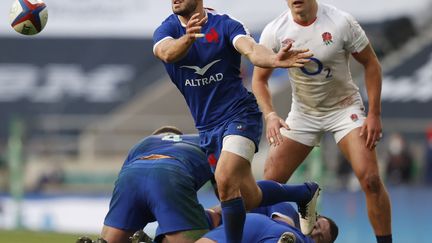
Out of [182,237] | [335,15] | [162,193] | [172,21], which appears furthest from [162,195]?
[335,15]

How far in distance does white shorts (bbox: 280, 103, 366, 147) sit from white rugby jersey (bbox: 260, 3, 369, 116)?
0.24 ft

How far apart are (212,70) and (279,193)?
3.73ft

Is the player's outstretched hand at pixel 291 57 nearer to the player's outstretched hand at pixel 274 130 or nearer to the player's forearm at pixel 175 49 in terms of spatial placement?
the player's forearm at pixel 175 49

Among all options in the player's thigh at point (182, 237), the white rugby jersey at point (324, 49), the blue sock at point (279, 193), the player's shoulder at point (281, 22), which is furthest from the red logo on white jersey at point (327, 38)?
the player's thigh at point (182, 237)

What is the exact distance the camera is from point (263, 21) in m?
28.3

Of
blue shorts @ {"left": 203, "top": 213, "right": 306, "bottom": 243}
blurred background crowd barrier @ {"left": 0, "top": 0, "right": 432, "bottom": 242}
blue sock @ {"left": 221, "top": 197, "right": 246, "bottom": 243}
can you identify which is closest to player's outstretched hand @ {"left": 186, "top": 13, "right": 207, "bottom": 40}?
blue sock @ {"left": 221, "top": 197, "right": 246, "bottom": 243}

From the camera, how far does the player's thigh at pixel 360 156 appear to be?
9742 millimetres

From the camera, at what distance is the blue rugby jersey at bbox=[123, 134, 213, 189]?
356 inches

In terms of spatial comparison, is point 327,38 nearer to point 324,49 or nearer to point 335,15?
point 324,49

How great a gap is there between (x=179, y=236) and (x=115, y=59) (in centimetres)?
2185

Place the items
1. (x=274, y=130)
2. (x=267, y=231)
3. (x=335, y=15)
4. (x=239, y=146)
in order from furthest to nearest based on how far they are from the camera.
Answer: (x=335, y=15)
(x=274, y=130)
(x=239, y=146)
(x=267, y=231)

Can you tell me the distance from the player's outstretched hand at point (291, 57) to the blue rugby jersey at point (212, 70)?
97 centimetres

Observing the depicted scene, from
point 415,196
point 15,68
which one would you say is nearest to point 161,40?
point 415,196

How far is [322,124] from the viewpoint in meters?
10.2
